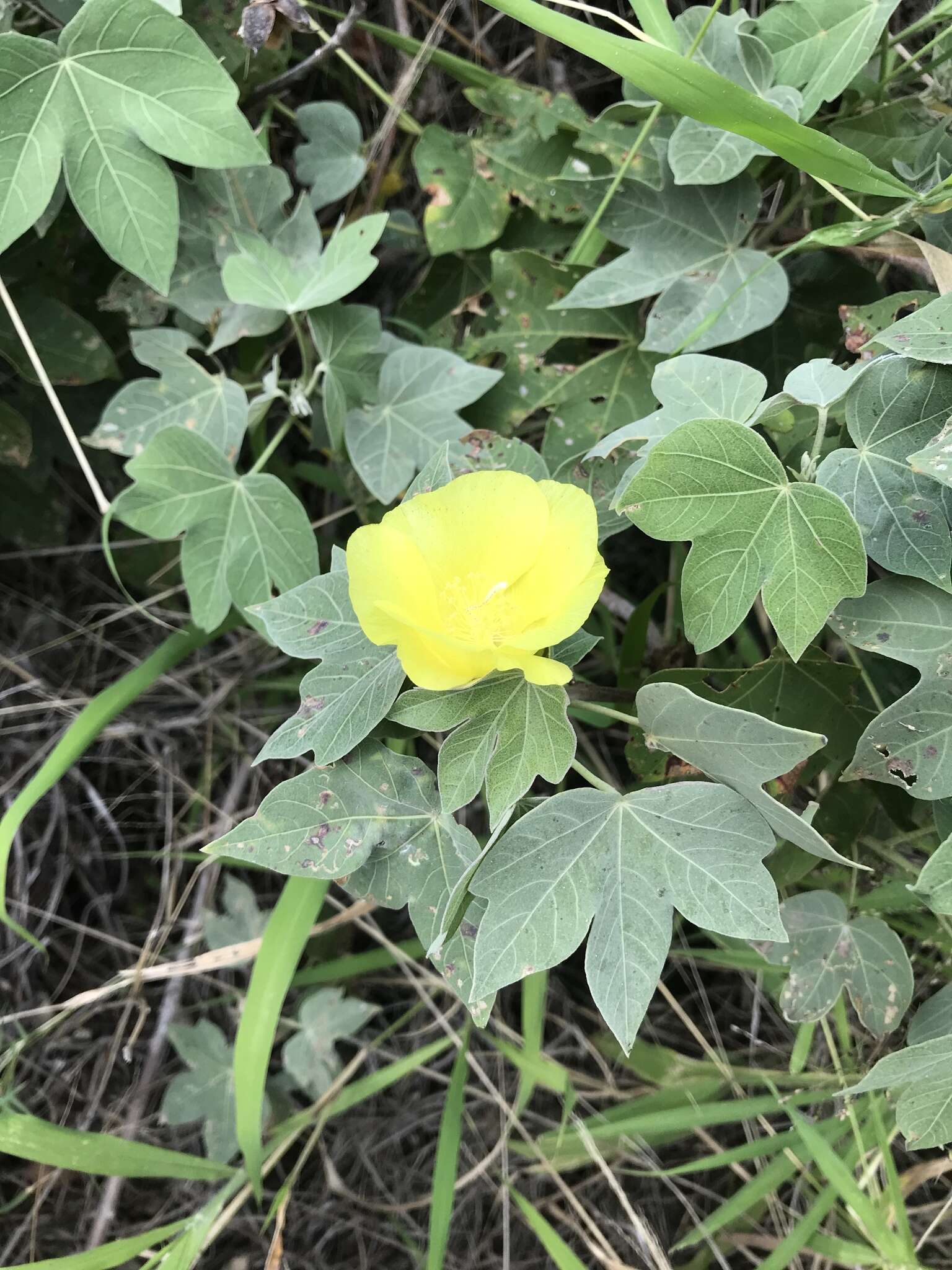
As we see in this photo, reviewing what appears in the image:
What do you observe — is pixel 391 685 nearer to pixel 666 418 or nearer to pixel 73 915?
pixel 666 418

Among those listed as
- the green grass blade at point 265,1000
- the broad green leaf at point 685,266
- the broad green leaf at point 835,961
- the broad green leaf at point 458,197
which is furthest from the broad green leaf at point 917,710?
the broad green leaf at point 458,197

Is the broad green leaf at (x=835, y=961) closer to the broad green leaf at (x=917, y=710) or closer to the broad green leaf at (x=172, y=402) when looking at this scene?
the broad green leaf at (x=917, y=710)

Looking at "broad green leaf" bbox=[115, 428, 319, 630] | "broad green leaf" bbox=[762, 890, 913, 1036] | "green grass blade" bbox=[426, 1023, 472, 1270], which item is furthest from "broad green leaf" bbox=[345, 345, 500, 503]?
"green grass blade" bbox=[426, 1023, 472, 1270]

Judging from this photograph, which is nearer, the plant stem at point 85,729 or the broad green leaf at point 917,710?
the broad green leaf at point 917,710

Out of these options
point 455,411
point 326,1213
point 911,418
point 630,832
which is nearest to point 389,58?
point 455,411

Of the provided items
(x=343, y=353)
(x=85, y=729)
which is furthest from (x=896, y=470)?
Answer: (x=85, y=729)

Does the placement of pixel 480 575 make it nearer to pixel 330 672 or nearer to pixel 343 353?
pixel 330 672

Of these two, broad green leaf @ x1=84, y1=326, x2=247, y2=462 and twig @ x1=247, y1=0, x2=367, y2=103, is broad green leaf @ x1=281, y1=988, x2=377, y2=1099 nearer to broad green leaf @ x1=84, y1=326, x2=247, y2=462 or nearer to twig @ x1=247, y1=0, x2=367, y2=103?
broad green leaf @ x1=84, y1=326, x2=247, y2=462
